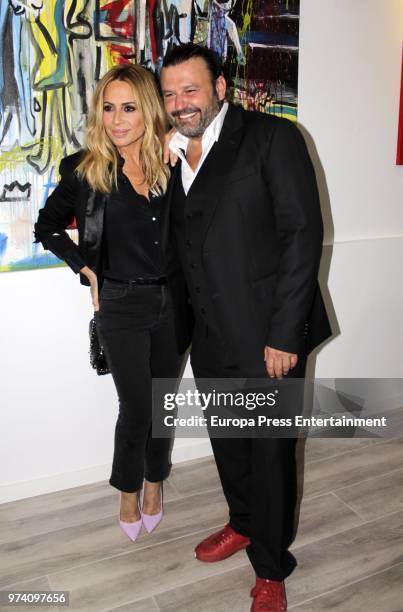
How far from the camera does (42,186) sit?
7.75 feet

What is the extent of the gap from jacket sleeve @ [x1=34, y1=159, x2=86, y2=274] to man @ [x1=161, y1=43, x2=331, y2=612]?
1.47 ft

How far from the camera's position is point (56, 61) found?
2262 mm

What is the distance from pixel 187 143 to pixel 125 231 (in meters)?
0.38

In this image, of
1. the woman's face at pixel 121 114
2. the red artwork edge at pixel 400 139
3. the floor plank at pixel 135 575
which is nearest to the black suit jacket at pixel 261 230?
the woman's face at pixel 121 114

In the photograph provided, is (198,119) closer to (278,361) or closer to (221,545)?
(278,361)

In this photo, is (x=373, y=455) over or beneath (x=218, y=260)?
beneath

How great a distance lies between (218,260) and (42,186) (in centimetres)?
103

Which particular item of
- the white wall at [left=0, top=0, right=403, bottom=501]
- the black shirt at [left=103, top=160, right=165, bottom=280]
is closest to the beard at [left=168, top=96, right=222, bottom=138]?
the black shirt at [left=103, top=160, right=165, bottom=280]

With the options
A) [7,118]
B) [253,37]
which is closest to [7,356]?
[7,118]

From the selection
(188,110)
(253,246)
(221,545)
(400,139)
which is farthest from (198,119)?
(400,139)

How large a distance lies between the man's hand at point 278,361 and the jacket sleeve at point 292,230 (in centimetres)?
2

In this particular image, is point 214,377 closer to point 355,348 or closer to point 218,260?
point 218,260

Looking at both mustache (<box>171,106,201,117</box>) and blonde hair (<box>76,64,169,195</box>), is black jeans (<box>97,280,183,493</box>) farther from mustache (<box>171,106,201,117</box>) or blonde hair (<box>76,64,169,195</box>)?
mustache (<box>171,106,201,117</box>)

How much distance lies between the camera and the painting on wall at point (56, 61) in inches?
86.8
